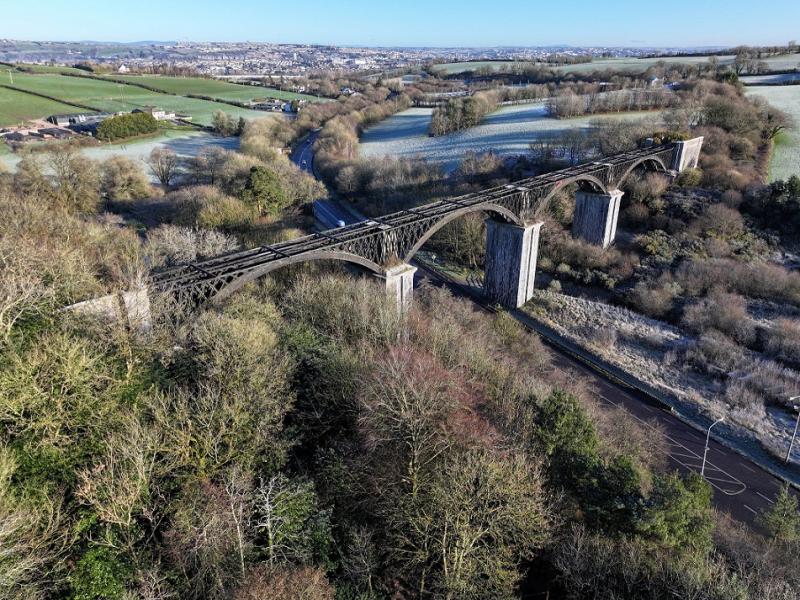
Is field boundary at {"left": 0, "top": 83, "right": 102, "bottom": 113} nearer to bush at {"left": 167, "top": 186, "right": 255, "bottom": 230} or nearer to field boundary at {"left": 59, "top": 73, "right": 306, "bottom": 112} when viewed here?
field boundary at {"left": 59, "top": 73, "right": 306, "bottom": 112}

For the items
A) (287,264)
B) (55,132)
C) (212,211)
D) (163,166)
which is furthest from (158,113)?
(287,264)

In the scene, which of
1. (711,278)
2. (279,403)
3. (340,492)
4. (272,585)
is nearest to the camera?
(272,585)

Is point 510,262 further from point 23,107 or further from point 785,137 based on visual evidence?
point 23,107

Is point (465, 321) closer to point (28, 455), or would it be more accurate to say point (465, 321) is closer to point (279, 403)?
point (279, 403)

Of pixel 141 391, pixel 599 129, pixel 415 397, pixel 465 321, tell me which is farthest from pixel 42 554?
pixel 599 129

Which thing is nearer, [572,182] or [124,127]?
[572,182]

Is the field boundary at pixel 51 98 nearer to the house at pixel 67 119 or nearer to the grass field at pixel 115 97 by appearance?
the grass field at pixel 115 97

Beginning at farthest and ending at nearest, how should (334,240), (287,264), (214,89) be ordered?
(214,89), (334,240), (287,264)

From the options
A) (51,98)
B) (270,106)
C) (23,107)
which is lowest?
(270,106)
